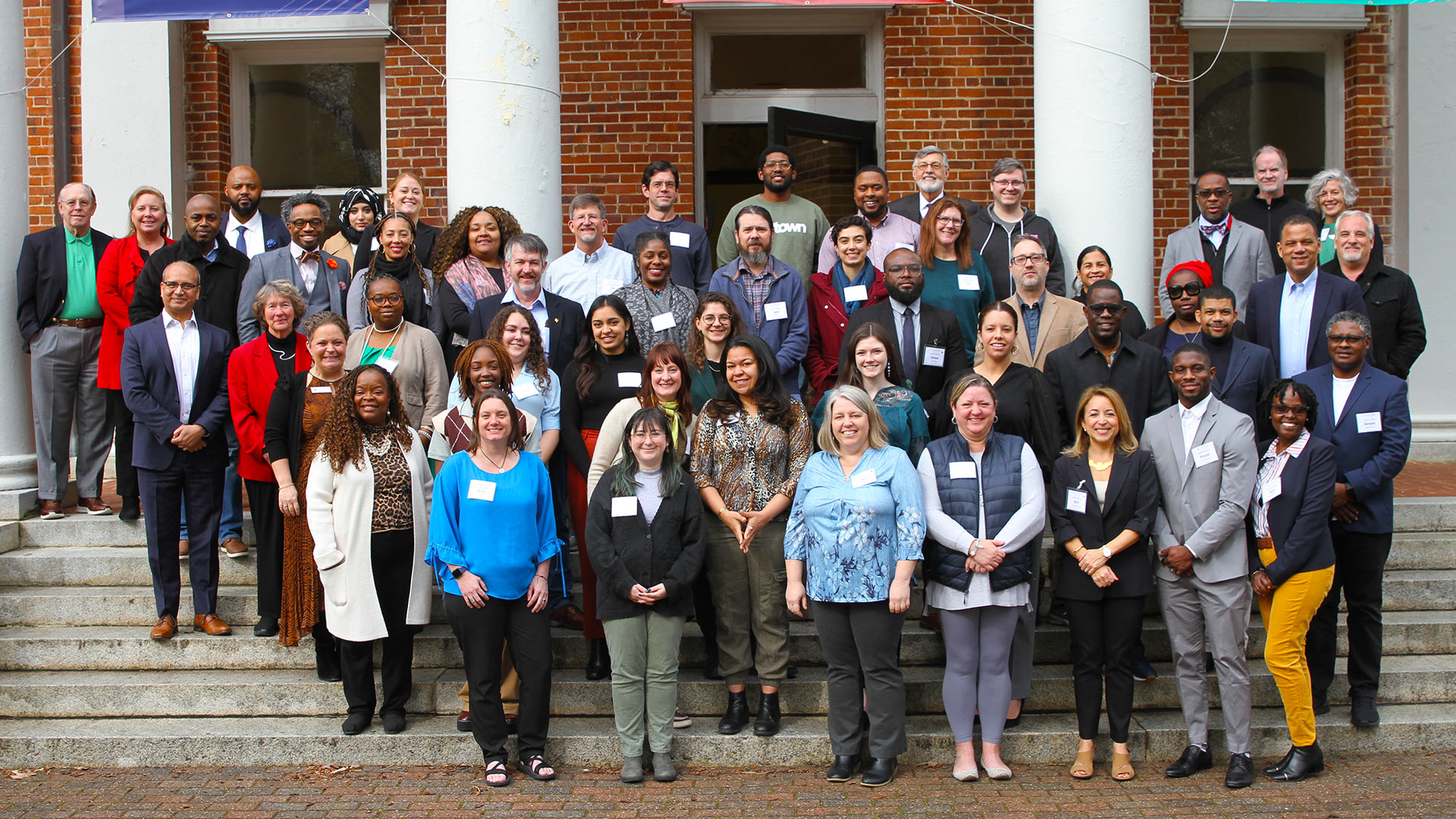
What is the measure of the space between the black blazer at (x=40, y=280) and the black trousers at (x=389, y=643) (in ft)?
10.5

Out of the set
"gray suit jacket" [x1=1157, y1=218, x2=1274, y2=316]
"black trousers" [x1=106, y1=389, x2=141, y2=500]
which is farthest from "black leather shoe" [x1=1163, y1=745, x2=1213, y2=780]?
"black trousers" [x1=106, y1=389, x2=141, y2=500]

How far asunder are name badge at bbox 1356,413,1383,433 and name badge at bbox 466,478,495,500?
13.2 feet

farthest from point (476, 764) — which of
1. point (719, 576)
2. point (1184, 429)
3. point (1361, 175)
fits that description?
point (1361, 175)

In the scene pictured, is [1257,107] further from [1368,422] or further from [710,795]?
[710,795]

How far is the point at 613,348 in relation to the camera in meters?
5.87

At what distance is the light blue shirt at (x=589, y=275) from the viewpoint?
22.4 ft

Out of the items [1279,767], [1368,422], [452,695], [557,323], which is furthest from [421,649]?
[1368,422]

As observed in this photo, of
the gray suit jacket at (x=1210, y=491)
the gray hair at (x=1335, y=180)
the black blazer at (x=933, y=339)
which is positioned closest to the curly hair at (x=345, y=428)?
the black blazer at (x=933, y=339)

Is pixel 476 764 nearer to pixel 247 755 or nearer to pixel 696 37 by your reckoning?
pixel 247 755

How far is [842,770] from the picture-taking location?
5.14m

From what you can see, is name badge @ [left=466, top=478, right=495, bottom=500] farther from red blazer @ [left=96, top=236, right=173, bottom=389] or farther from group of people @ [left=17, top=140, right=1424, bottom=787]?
red blazer @ [left=96, top=236, right=173, bottom=389]

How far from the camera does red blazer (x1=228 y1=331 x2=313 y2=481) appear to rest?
5.89m

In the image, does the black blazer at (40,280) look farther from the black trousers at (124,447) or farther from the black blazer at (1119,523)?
the black blazer at (1119,523)

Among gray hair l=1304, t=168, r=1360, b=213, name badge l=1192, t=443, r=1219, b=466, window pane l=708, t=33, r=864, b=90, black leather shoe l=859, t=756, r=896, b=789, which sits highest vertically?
window pane l=708, t=33, r=864, b=90
